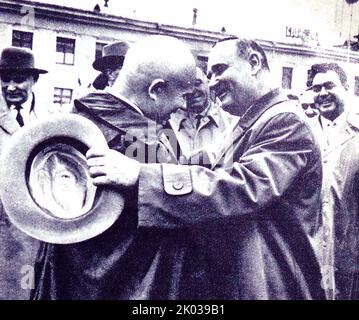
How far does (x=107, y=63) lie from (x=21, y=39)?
1.40 ft

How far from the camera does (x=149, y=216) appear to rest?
2176mm

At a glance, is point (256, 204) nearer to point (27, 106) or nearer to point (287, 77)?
point (287, 77)

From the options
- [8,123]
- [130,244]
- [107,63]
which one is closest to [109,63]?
[107,63]

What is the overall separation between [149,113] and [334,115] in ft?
3.95

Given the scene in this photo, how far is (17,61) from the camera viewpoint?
2852 mm

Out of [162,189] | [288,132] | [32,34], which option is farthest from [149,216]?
[32,34]

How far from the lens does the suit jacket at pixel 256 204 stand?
2.21 m

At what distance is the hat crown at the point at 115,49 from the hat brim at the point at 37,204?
73 centimetres

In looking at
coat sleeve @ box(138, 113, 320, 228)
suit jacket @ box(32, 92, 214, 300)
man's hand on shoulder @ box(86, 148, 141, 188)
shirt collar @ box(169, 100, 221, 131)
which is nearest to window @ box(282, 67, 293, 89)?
shirt collar @ box(169, 100, 221, 131)

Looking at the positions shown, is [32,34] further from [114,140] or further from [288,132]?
[288,132]

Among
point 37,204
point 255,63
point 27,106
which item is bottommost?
point 37,204

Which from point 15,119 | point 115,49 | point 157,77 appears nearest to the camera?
point 157,77

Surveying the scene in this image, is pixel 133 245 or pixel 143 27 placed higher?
pixel 143 27

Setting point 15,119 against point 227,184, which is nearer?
point 227,184
